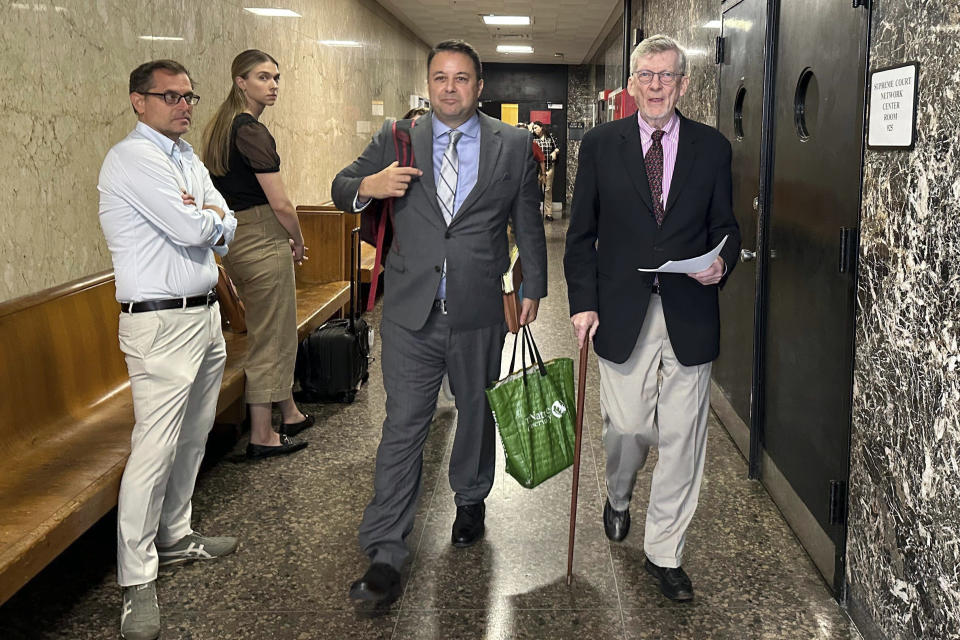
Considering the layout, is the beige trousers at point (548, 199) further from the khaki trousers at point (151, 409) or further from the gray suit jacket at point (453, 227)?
the khaki trousers at point (151, 409)

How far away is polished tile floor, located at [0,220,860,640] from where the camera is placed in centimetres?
278

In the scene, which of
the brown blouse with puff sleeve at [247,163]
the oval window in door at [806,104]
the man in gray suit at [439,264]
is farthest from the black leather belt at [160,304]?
the oval window in door at [806,104]

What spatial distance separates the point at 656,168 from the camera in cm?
293

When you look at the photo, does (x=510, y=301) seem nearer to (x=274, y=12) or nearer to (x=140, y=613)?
(x=140, y=613)

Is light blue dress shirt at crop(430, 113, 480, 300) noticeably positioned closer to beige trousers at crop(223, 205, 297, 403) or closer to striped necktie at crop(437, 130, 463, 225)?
striped necktie at crop(437, 130, 463, 225)

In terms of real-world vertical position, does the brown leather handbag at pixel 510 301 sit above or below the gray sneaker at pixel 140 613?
above

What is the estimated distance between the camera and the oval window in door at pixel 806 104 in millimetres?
3385

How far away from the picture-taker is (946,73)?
2.15m

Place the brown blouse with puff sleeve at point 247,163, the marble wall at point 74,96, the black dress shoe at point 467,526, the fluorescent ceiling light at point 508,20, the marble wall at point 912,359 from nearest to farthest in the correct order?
the marble wall at point 912,359 → the black dress shoe at point 467,526 → the marble wall at point 74,96 → the brown blouse with puff sleeve at point 247,163 → the fluorescent ceiling light at point 508,20

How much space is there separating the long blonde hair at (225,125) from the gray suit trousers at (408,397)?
1.54m

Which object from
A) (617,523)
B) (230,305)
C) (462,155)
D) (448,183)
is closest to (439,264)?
(448,183)

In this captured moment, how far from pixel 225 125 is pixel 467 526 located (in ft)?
6.95

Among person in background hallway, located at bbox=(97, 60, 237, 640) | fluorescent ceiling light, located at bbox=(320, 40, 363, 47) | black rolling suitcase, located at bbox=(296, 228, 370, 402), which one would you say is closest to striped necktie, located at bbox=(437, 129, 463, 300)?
person in background hallway, located at bbox=(97, 60, 237, 640)

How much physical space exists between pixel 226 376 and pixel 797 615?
2.67m
